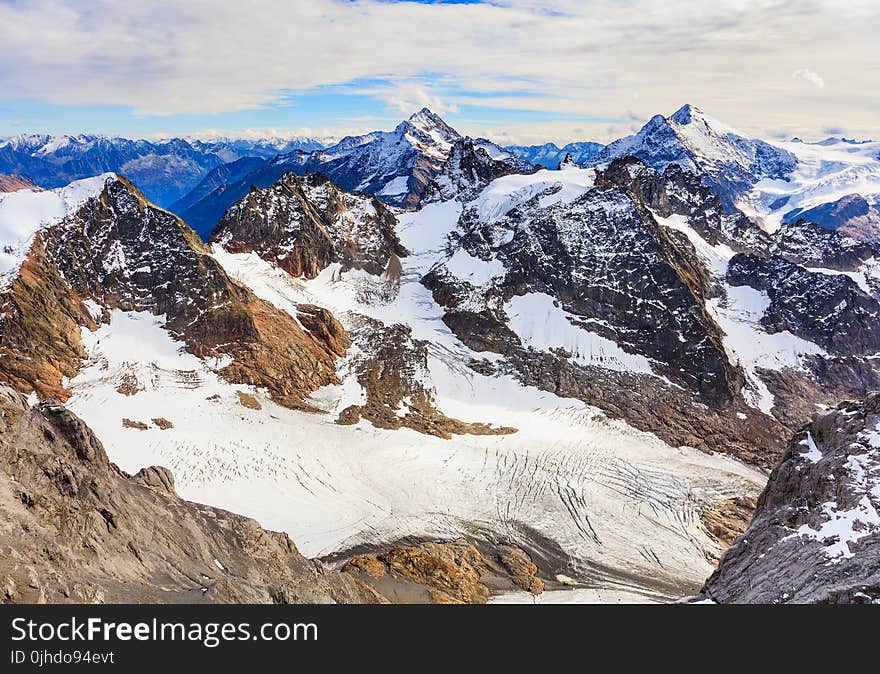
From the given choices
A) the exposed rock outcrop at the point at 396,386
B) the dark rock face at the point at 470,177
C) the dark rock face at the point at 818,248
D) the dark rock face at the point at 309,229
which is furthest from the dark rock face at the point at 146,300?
the dark rock face at the point at 818,248

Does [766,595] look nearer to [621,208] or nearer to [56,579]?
[56,579]

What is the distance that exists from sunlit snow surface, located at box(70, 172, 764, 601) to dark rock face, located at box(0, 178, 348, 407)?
154 inches

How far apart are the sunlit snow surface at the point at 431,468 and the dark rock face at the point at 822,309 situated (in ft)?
200

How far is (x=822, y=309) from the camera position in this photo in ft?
463

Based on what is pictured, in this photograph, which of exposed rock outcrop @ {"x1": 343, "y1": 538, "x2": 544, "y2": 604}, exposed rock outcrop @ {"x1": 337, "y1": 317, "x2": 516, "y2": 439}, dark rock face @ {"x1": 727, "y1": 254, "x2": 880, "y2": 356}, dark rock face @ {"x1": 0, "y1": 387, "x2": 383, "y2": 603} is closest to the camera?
dark rock face @ {"x1": 0, "y1": 387, "x2": 383, "y2": 603}

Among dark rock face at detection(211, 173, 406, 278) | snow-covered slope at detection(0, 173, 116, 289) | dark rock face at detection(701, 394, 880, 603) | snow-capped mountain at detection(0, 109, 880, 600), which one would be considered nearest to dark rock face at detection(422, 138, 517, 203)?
snow-capped mountain at detection(0, 109, 880, 600)

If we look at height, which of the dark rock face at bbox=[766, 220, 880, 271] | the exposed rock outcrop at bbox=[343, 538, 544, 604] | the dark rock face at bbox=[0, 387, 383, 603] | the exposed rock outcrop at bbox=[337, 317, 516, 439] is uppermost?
the dark rock face at bbox=[766, 220, 880, 271]

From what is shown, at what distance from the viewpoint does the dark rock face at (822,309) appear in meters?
137

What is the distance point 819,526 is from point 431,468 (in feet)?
184

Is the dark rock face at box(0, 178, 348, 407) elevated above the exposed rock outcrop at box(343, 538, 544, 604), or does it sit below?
above

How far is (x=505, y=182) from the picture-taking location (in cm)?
17862

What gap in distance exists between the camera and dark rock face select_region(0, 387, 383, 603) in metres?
29.7

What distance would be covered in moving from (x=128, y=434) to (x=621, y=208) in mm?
121884

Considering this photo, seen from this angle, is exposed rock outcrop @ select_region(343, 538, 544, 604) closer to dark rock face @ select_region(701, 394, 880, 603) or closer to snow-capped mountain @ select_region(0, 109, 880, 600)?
snow-capped mountain @ select_region(0, 109, 880, 600)
